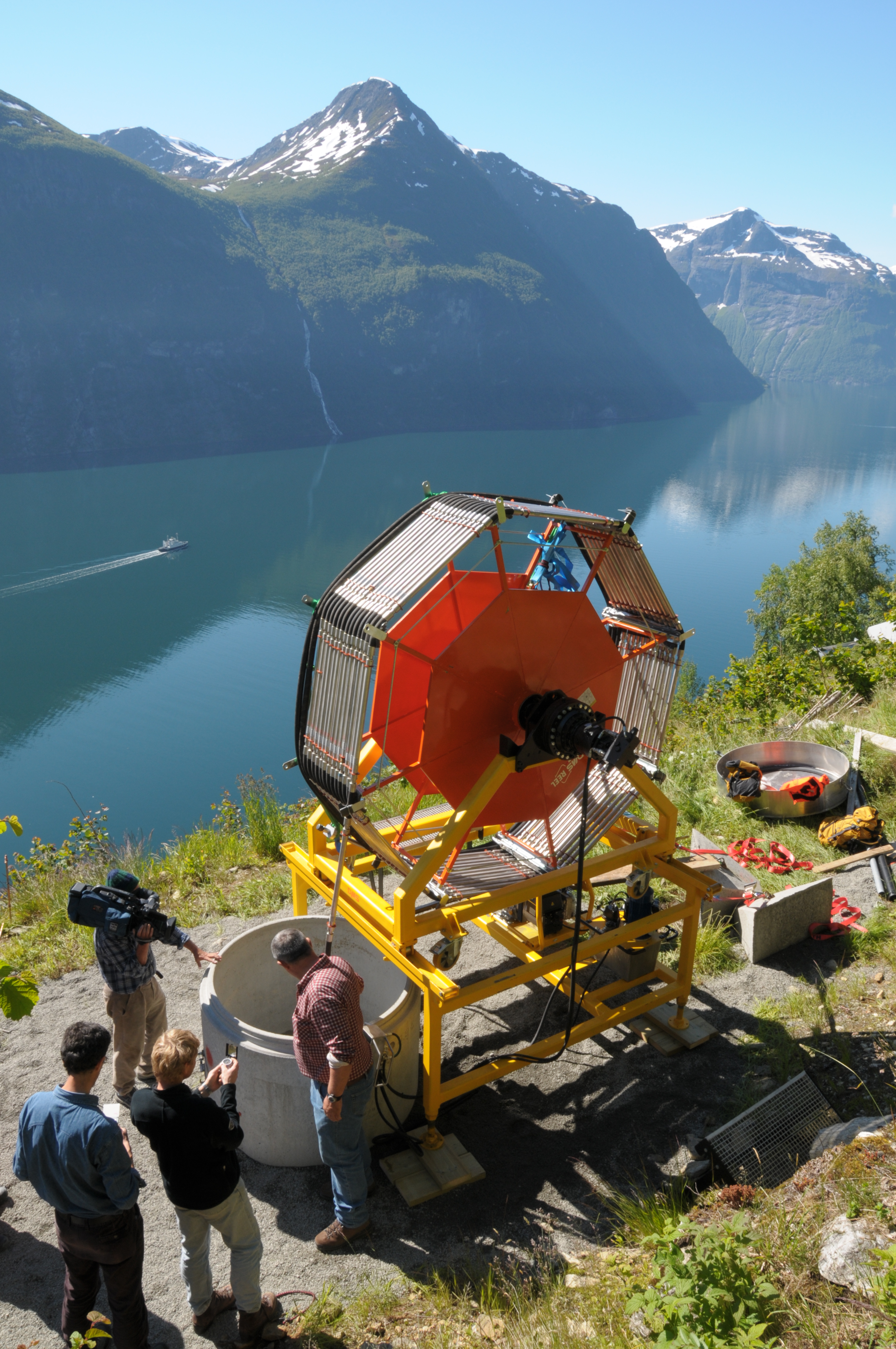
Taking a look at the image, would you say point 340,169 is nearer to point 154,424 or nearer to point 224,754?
point 154,424

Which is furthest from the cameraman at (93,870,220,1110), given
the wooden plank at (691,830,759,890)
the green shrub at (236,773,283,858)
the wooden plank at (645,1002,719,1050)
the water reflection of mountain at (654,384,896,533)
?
the water reflection of mountain at (654,384,896,533)

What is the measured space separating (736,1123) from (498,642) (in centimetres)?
279

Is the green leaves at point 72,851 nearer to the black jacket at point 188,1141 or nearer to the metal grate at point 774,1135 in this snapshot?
the black jacket at point 188,1141

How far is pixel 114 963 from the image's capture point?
4.71 meters

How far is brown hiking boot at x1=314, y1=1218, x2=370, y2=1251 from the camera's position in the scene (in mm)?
4164

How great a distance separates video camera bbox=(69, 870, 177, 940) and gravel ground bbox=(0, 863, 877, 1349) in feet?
4.33

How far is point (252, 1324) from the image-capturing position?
12.0 ft

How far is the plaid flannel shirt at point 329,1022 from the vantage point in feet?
12.8

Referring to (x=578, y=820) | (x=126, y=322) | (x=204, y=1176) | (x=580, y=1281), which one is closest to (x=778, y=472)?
(x=126, y=322)

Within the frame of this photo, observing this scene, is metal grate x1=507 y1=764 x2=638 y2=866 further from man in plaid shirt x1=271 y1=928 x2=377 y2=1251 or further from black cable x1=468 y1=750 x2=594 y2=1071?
man in plaid shirt x1=271 y1=928 x2=377 y2=1251

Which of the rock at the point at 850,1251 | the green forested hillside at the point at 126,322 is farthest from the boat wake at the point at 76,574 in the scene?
the rock at the point at 850,1251

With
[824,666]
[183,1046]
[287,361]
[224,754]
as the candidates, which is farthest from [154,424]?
[183,1046]

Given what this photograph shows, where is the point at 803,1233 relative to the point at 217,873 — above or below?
above

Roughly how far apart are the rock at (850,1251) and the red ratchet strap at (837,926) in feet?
10.6
